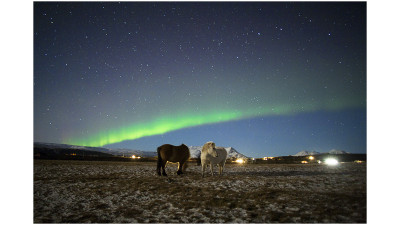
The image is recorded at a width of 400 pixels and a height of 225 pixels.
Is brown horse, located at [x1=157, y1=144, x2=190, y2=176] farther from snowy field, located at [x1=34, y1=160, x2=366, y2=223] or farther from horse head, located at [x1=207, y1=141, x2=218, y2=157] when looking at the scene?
snowy field, located at [x1=34, y1=160, x2=366, y2=223]

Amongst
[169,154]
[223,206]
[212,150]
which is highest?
[212,150]

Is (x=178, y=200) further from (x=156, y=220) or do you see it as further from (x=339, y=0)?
(x=339, y=0)

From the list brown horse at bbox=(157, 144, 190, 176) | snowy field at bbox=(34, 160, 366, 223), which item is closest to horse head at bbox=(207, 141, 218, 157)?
brown horse at bbox=(157, 144, 190, 176)

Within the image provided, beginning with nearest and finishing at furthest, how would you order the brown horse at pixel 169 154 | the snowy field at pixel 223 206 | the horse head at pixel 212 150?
the snowy field at pixel 223 206 < the horse head at pixel 212 150 < the brown horse at pixel 169 154

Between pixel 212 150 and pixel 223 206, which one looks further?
pixel 212 150

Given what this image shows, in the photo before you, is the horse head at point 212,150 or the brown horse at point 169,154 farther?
the brown horse at point 169,154

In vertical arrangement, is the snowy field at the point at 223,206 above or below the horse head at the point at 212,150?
below

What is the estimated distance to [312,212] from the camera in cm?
350

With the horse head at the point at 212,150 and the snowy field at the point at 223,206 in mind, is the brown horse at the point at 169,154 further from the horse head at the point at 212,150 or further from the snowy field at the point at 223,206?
the snowy field at the point at 223,206

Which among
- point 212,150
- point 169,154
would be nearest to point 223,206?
point 212,150

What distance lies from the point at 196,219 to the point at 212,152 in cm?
493

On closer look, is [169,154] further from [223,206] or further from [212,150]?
[223,206]

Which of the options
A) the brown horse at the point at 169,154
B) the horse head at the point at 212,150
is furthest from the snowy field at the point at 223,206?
the brown horse at the point at 169,154
